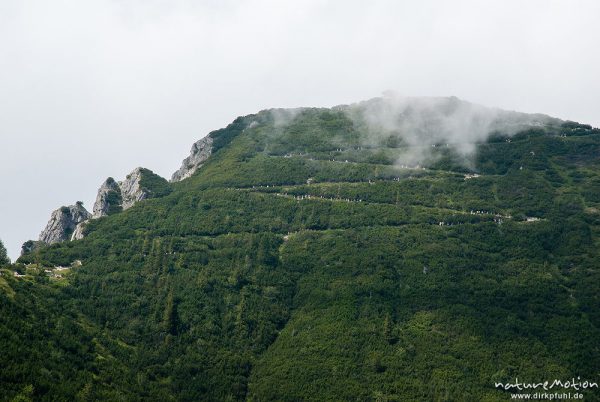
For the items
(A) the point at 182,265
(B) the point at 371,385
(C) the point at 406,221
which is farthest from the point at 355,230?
(B) the point at 371,385

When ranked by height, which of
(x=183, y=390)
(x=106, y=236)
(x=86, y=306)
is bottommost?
(x=183, y=390)

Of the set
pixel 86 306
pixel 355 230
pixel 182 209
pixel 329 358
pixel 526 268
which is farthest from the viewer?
pixel 182 209

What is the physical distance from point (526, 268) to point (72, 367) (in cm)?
10706

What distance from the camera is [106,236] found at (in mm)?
181625

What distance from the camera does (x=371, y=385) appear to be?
12038 centimetres

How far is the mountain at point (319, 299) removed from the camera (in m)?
118

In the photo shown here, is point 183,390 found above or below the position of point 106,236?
below

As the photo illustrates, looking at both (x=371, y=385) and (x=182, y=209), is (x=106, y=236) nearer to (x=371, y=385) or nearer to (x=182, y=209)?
(x=182, y=209)

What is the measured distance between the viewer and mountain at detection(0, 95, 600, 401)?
389 feet

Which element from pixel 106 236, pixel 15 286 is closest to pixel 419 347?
pixel 15 286

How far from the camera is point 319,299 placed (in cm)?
14825

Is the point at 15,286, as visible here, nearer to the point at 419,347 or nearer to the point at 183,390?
the point at 183,390

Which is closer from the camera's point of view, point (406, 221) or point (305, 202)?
point (406, 221)

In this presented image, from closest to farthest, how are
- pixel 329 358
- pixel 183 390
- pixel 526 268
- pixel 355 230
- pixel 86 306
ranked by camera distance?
pixel 183 390, pixel 329 358, pixel 86 306, pixel 526 268, pixel 355 230
